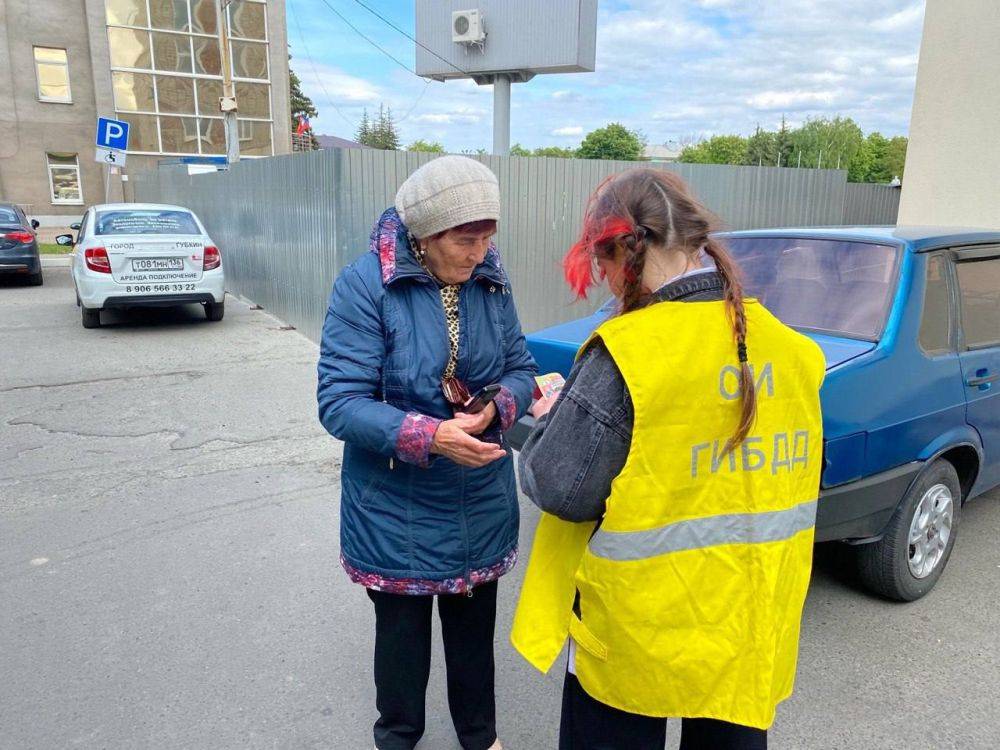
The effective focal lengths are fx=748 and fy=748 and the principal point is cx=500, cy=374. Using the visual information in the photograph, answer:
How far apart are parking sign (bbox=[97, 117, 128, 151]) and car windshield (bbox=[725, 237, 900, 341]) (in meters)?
14.9

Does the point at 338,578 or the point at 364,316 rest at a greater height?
the point at 364,316

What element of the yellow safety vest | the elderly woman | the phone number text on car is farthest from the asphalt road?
the phone number text on car

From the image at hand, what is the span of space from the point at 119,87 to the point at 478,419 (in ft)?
116

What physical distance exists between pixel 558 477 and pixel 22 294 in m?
14.7

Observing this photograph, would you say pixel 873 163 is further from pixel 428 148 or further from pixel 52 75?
pixel 52 75

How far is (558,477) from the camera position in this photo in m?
1.47

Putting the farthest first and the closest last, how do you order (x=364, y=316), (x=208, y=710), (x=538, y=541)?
1. (x=208, y=710)
2. (x=364, y=316)
3. (x=538, y=541)

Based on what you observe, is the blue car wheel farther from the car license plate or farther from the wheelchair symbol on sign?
the wheelchair symbol on sign

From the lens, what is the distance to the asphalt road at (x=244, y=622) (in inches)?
103

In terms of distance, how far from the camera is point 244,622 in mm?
3248

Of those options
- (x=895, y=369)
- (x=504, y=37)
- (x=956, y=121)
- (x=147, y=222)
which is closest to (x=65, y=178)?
(x=504, y=37)

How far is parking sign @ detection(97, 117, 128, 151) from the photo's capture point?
1498cm

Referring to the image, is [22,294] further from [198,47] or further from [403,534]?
[198,47]

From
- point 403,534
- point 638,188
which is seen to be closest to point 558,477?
point 638,188
